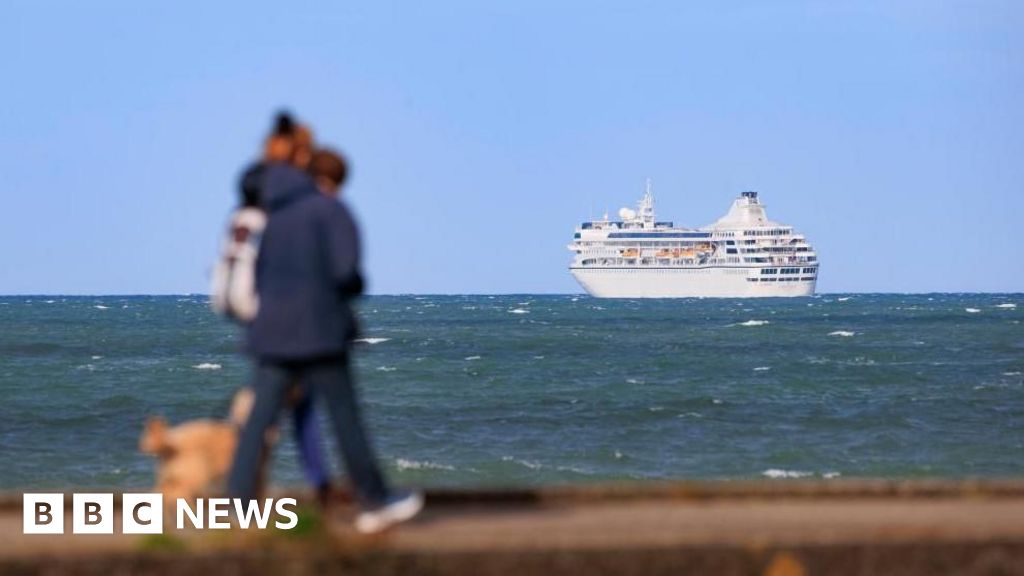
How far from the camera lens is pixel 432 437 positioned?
2172cm

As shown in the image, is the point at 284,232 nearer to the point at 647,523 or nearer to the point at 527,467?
the point at 647,523

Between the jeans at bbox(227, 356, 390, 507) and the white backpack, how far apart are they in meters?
0.18

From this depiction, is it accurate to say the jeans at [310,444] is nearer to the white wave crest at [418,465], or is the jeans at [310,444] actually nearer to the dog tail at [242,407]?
the dog tail at [242,407]

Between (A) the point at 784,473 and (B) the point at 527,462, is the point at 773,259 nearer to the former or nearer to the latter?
(B) the point at 527,462

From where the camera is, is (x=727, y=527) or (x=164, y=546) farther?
(x=727, y=527)

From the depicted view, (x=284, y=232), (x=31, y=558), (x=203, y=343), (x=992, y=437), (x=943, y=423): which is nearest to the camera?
(x=31, y=558)

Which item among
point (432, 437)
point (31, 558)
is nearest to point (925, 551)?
point (31, 558)

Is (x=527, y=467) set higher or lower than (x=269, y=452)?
lower

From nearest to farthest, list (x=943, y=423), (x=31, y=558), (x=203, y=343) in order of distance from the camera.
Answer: (x=31, y=558) < (x=943, y=423) < (x=203, y=343)

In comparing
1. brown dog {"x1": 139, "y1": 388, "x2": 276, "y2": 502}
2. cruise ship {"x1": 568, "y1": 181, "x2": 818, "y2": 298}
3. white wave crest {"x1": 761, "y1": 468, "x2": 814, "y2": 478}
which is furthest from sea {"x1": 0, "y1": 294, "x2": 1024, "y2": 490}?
cruise ship {"x1": 568, "y1": 181, "x2": 818, "y2": 298}

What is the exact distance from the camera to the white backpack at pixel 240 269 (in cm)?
522

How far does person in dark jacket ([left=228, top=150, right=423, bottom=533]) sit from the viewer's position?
16.8 feet

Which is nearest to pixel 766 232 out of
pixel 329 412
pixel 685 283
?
pixel 685 283

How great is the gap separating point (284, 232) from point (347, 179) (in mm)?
352
